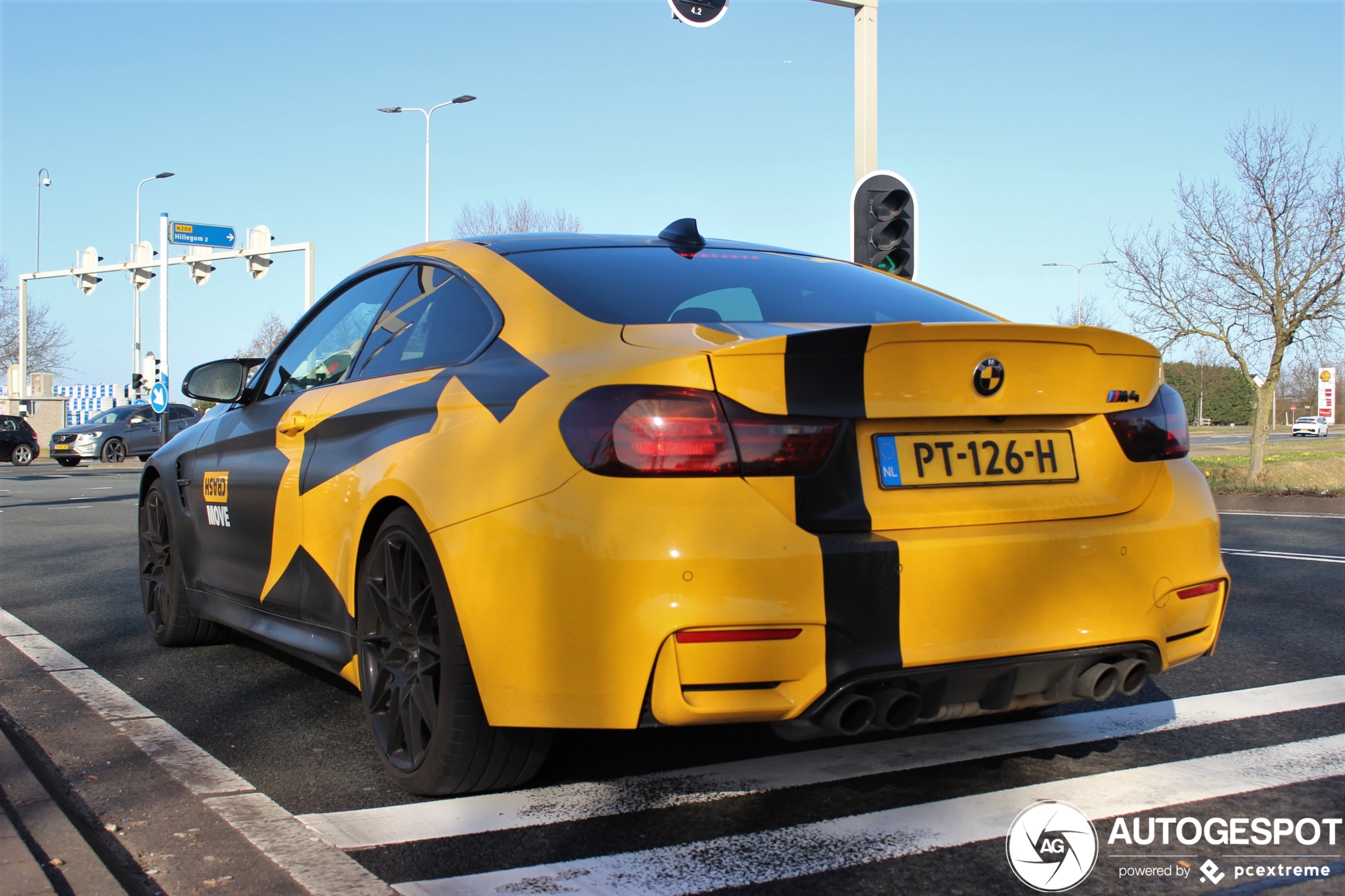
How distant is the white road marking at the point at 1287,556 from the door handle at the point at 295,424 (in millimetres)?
6930

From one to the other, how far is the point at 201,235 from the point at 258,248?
2.06 m

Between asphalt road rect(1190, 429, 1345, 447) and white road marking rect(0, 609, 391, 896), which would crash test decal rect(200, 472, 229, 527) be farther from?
asphalt road rect(1190, 429, 1345, 447)

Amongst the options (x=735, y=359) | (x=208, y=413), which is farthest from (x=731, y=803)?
(x=208, y=413)

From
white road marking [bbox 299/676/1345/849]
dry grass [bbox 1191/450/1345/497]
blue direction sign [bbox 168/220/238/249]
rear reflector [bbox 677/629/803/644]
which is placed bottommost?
white road marking [bbox 299/676/1345/849]

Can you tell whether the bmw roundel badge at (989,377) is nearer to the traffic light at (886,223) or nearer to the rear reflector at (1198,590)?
the rear reflector at (1198,590)

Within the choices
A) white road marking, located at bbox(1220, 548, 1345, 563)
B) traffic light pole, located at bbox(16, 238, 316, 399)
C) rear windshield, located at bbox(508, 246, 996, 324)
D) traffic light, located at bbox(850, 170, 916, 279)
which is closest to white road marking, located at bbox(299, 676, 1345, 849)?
rear windshield, located at bbox(508, 246, 996, 324)

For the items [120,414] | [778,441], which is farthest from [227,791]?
[120,414]

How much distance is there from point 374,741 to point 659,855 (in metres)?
1.06

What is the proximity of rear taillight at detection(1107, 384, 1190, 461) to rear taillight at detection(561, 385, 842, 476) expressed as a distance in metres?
0.91

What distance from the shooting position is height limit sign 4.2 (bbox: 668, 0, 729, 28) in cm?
1058

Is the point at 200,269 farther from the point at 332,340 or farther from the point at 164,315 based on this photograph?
the point at 332,340

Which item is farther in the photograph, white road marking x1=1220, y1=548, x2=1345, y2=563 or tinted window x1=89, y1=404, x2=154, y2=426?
tinted window x1=89, y1=404, x2=154, y2=426

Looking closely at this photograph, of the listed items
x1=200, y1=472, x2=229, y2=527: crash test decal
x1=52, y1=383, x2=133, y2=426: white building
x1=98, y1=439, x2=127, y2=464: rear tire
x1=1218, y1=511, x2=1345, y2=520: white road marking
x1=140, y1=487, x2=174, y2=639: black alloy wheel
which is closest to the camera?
x1=200, y1=472, x2=229, y2=527: crash test decal

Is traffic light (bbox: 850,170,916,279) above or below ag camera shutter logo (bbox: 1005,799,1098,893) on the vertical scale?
above
